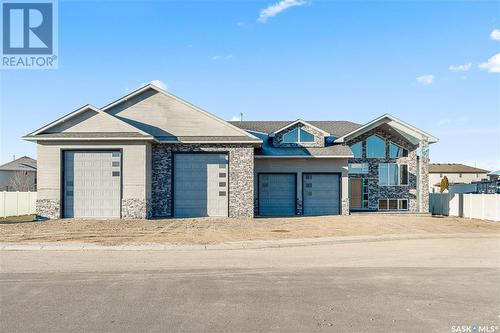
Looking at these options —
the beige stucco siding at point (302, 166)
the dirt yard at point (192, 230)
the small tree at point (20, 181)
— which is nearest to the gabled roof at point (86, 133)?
the dirt yard at point (192, 230)

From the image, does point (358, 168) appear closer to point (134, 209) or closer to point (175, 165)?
point (175, 165)

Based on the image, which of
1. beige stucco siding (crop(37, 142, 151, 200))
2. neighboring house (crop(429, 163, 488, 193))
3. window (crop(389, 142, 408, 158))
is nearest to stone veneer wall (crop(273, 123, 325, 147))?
window (crop(389, 142, 408, 158))

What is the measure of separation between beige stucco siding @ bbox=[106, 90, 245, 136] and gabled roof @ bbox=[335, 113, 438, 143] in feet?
32.2

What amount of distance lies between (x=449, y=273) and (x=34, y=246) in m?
13.2

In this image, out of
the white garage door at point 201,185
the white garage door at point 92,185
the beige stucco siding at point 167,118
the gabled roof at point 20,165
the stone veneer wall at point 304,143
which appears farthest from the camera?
the gabled roof at point 20,165

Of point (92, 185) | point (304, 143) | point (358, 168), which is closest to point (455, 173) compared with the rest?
point (358, 168)

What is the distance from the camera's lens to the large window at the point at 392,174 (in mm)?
30312

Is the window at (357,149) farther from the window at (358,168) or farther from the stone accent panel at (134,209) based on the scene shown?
the stone accent panel at (134,209)

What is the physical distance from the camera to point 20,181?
53281mm

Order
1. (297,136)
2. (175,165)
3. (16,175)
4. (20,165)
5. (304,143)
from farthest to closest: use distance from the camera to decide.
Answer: (20,165) < (16,175) < (297,136) < (304,143) < (175,165)

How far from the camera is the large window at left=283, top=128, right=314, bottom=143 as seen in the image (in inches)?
1116

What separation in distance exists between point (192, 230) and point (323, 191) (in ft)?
39.9

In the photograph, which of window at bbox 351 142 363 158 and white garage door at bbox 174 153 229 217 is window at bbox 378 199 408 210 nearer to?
window at bbox 351 142 363 158

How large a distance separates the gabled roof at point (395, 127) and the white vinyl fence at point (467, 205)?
15.1 feet
